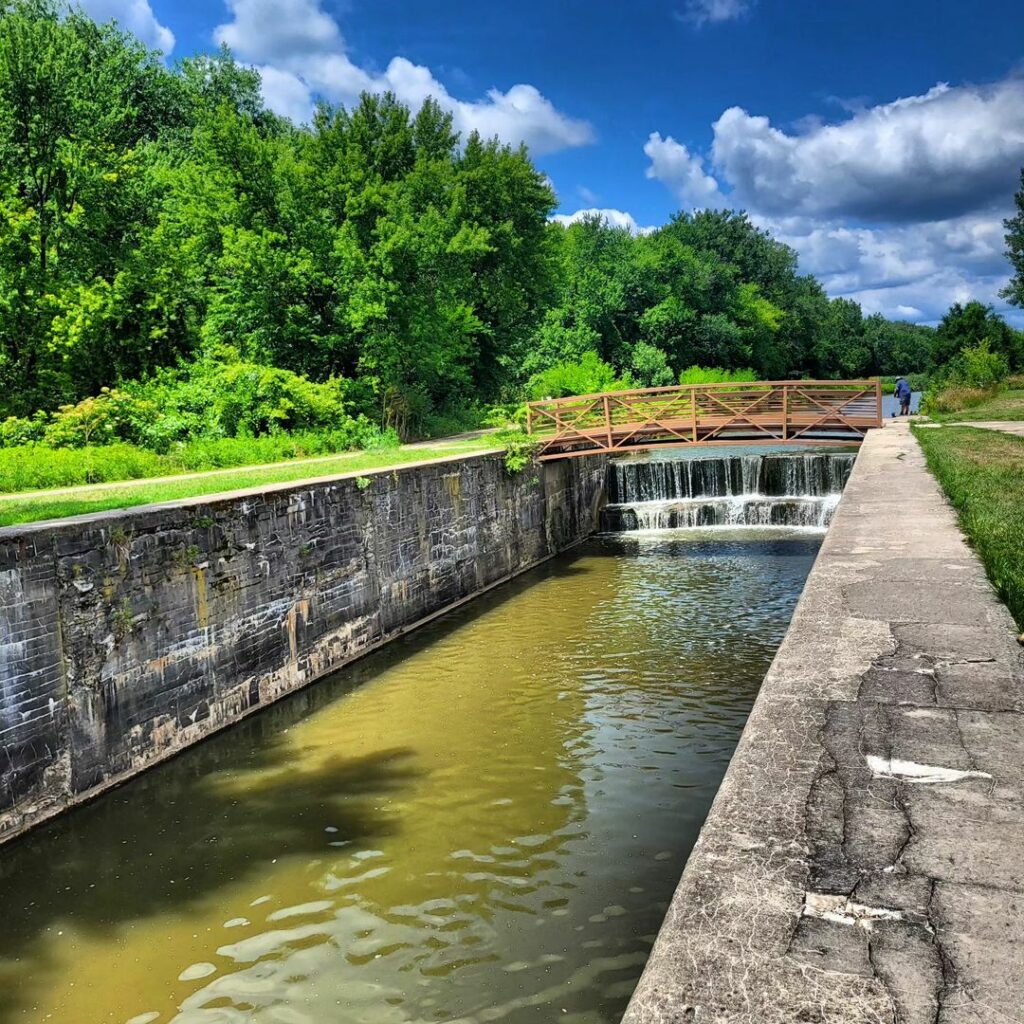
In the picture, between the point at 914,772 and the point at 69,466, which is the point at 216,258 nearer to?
the point at 69,466

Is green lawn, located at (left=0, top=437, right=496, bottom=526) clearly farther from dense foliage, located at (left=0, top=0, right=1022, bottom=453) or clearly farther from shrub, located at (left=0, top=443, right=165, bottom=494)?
dense foliage, located at (left=0, top=0, right=1022, bottom=453)

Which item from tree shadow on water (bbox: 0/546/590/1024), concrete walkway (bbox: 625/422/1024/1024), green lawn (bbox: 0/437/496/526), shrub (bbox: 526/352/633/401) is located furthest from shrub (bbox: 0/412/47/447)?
shrub (bbox: 526/352/633/401)

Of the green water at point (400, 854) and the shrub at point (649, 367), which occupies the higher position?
the shrub at point (649, 367)

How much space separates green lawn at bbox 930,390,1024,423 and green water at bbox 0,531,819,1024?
17.3 metres

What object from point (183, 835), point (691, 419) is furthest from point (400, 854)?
point (691, 419)

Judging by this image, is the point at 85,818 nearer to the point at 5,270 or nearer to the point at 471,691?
the point at 471,691

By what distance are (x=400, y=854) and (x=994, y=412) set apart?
26.3 meters

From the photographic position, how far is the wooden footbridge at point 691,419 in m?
19.6

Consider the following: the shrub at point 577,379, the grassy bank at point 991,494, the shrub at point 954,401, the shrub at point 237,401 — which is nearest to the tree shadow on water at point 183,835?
the grassy bank at point 991,494

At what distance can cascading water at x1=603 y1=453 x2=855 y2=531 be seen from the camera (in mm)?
21875

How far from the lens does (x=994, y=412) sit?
27125 mm

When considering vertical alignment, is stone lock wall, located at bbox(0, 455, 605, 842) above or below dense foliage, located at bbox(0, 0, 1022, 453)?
below

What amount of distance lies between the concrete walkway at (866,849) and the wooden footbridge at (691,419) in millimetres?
14629

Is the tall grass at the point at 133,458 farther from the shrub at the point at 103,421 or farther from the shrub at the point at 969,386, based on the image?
the shrub at the point at 969,386
